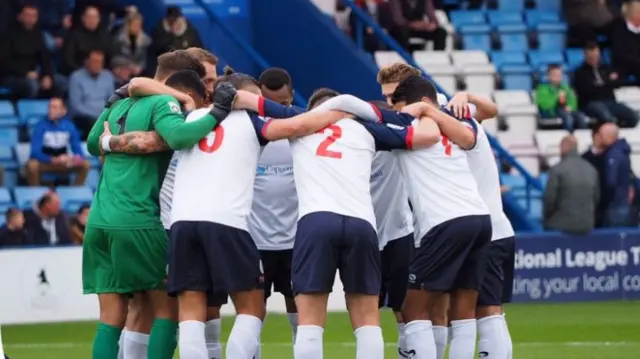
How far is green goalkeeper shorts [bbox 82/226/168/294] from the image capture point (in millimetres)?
9734

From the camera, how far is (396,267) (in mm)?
10406

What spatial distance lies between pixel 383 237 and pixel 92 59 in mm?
9492

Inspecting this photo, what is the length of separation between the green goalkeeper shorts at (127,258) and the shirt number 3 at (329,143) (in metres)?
1.15

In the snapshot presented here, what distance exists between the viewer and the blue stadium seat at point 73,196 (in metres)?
18.3

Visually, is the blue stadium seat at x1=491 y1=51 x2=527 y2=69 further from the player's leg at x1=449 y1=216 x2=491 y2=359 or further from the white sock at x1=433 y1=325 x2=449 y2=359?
the player's leg at x1=449 y1=216 x2=491 y2=359

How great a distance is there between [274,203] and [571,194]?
8913 mm

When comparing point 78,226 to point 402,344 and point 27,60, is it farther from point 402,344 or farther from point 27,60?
point 402,344

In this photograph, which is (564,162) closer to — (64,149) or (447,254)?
(64,149)

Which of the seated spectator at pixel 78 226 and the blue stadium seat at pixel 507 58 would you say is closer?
the seated spectator at pixel 78 226

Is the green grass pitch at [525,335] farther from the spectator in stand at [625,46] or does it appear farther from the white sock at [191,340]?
the spectator in stand at [625,46]

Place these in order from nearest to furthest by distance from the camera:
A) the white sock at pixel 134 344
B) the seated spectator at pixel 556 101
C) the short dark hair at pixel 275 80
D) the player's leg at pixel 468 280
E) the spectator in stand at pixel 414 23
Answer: the player's leg at pixel 468 280 → the white sock at pixel 134 344 → the short dark hair at pixel 275 80 → the seated spectator at pixel 556 101 → the spectator in stand at pixel 414 23

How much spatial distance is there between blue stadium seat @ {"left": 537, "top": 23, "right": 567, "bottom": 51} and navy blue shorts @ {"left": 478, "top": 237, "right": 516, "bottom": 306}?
1362 centimetres

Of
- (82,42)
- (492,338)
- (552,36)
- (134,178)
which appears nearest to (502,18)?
(552,36)

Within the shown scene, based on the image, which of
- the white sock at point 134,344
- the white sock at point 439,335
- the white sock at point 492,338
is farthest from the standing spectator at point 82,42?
the white sock at point 492,338
